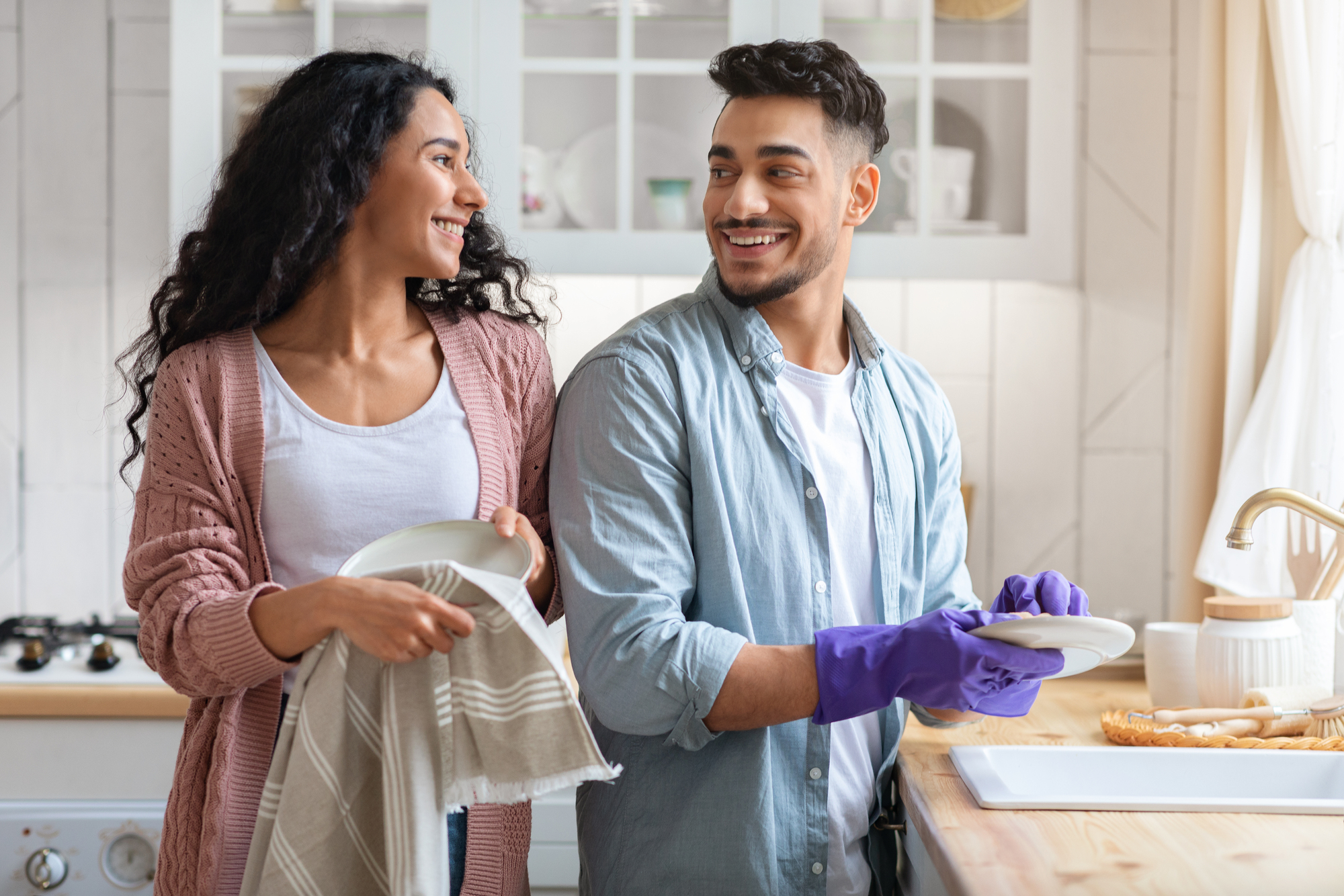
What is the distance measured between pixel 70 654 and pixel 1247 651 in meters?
1.79

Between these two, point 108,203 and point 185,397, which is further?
point 108,203

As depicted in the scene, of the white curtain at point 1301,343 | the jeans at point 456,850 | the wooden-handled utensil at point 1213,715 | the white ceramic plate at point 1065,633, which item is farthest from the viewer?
the white curtain at point 1301,343

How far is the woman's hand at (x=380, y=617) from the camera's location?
948mm

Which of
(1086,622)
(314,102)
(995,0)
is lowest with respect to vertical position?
(1086,622)

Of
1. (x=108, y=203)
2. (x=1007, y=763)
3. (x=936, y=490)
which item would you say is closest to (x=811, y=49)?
(x=936, y=490)

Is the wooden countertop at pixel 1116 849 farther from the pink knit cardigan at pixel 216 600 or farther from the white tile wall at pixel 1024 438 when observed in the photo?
the white tile wall at pixel 1024 438

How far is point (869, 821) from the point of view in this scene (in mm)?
1242

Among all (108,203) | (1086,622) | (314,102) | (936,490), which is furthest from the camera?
(108,203)

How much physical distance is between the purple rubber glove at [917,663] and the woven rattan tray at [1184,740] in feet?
1.07

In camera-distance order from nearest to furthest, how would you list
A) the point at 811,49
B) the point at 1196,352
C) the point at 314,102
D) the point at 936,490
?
the point at 314,102, the point at 811,49, the point at 936,490, the point at 1196,352

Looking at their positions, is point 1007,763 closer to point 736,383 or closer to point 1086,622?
point 1086,622

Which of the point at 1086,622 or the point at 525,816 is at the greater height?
the point at 1086,622

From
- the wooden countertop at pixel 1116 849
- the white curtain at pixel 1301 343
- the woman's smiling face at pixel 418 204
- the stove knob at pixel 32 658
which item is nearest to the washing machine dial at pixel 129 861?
the stove knob at pixel 32 658

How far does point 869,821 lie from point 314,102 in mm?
964
